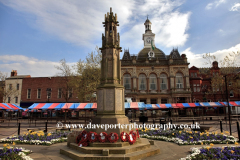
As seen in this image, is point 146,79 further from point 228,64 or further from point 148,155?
point 148,155

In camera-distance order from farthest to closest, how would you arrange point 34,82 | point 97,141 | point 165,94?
point 34,82 < point 165,94 < point 97,141

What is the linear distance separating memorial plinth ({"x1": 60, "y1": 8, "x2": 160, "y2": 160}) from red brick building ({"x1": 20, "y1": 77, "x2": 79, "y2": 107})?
35348 mm

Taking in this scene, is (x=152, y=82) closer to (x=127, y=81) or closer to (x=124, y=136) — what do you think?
(x=127, y=81)

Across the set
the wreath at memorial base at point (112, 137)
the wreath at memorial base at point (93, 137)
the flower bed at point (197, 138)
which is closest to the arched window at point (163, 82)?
the flower bed at point (197, 138)

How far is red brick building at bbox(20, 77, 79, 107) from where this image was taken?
4309 centimetres

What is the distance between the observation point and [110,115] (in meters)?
8.49

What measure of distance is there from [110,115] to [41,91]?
40.5 metres

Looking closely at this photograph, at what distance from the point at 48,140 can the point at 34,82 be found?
3898 cm

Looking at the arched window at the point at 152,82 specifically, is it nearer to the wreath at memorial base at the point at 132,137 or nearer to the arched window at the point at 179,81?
the arched window at the point at 179,81

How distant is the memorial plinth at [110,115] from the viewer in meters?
6.85

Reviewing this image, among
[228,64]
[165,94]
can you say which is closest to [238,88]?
[228,64]

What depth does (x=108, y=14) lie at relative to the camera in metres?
10.0

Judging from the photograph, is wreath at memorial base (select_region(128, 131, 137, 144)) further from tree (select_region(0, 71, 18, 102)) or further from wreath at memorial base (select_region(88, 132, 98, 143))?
tree (select_region(0, 71, 18, 102))

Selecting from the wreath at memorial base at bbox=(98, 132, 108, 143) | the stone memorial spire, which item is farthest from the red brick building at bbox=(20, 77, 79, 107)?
the wreath at memorial base at bbox=(98, 132, 108, 143)
